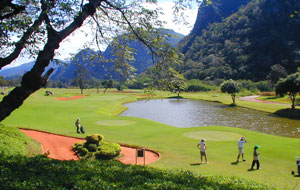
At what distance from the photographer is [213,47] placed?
7505 inches

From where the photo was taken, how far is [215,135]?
24656 millimetres

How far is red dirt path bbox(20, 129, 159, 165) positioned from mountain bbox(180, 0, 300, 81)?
352 feet

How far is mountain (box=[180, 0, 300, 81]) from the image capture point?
136 meters

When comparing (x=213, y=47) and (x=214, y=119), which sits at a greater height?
(x=213, y=47)

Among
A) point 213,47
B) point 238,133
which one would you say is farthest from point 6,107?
point 213,47

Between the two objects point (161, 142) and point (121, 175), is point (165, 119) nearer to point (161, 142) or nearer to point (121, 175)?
point (161, 142)

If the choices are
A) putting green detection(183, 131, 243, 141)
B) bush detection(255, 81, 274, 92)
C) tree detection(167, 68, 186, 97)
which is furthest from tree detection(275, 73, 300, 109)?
bush detection(255, 81, 274, 92)

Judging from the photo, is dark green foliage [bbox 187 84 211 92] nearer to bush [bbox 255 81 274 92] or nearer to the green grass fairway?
bush [bbox 255 81 274 92]

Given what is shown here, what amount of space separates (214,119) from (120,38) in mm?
35231

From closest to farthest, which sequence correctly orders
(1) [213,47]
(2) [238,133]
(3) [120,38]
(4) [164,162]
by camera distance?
(3) [120,38], (4) [164,162], (2) [238,133], (1) [213,47]

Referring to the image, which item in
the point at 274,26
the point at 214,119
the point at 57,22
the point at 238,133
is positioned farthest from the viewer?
the point at 274,26

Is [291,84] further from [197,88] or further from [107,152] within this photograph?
[197,88]

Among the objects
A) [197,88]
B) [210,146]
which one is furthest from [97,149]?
[197,88]

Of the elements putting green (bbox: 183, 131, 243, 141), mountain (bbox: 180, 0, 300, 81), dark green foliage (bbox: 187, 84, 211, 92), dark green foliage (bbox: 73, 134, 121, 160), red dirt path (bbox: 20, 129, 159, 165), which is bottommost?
red dirt path (bbox: 20, 129, 159, 165)
